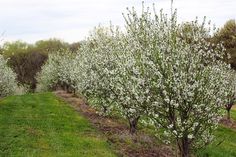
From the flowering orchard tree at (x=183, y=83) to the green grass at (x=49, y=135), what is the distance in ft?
16.3

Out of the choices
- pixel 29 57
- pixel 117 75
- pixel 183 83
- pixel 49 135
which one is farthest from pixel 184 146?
pixel 29 57

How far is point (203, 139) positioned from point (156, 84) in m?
2.46

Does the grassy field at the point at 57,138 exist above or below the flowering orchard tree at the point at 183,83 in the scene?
below

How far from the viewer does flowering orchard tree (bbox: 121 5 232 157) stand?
13.8 m

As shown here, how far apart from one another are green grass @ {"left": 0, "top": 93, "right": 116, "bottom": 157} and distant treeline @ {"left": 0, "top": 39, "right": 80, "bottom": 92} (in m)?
64.2

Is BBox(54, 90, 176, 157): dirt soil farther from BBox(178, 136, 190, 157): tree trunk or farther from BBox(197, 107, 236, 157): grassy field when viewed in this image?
BBox(178, 136, 190, 157): tree trunk

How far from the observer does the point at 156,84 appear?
45.6 ft

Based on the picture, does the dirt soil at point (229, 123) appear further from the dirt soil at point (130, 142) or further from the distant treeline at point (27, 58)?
the distant treeline at point (27, 58)

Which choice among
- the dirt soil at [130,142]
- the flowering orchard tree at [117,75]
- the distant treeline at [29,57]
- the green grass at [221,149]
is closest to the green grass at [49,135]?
the dirt soil at [130,142]

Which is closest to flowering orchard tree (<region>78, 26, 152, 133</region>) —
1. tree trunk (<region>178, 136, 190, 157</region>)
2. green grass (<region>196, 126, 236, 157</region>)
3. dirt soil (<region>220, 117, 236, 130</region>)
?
tree trunk (<region>178, 136, 190, 157</region>)

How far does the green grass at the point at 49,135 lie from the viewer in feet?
63.0

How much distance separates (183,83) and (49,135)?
1119 cm

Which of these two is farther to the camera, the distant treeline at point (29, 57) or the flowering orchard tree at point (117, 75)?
the distant treeline at point (29, 57)

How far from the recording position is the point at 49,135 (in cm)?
2328
